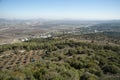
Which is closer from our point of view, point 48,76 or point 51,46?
point 48,76

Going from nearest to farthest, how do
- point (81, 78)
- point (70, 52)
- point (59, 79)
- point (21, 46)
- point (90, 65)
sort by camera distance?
point (59, 79)
point (81, 78)
point (90, 65)
point (70, 52)
point (21, 46)

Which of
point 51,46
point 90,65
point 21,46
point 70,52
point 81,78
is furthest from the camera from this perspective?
point 21,46

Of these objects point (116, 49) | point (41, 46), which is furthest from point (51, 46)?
point (116, 49)

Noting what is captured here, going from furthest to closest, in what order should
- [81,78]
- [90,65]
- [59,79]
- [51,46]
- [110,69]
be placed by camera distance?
[51,46], [90,65], [110,69], [81,78], [59,79]

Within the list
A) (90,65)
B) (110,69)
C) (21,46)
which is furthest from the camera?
(21,46)

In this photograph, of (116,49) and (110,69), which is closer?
(110,69)

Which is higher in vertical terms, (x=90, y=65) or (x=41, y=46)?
(x=90, y=65)

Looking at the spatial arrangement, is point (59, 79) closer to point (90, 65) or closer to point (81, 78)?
point (81, 78)

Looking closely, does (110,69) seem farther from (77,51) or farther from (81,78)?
(77,51)

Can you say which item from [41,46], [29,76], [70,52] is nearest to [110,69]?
[29,76]
